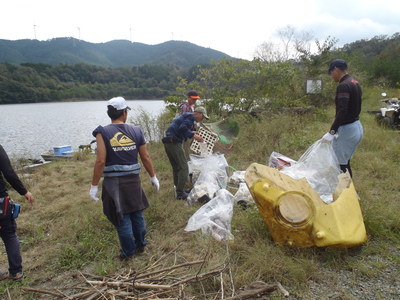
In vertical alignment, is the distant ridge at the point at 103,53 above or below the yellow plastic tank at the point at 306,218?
above

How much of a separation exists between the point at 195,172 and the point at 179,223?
125 centimetres

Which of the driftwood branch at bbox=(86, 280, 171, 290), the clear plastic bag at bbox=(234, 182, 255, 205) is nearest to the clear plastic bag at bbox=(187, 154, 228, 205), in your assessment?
the clear plastic bag at bbox=(234, 182, 255, 205)

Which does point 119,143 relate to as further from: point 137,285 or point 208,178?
point 208,178

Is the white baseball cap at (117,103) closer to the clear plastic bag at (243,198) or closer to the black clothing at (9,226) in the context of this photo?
the black clothing at (9,226)

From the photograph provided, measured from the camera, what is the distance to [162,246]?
2.94 meters

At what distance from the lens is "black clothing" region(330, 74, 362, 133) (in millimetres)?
3281

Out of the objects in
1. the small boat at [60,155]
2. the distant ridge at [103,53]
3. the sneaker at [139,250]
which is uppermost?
the distant ridge at [103,53]

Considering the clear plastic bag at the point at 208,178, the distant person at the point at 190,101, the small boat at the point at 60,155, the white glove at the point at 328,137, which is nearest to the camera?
the white glove at the point at 328,137

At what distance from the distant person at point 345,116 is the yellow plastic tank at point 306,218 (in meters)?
1.04

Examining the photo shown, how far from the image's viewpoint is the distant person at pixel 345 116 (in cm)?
329

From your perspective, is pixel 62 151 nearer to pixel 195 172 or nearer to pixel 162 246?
pixel 195 172

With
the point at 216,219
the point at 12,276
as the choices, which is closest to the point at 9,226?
the point at 12,276

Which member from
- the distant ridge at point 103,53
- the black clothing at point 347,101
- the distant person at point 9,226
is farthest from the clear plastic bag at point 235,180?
the distant ridge at point 103,53

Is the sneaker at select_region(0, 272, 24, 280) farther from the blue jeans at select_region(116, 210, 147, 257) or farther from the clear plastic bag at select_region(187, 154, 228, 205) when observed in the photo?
the clear plastic bag at select_region(187, 154, 228, 205)
